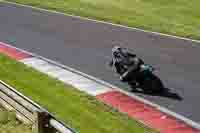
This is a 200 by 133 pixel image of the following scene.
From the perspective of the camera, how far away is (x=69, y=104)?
49.9 feet

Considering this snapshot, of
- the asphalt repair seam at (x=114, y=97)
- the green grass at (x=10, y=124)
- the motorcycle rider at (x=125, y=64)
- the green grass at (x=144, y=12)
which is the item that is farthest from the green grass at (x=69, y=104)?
the green grass at (x=144, y=12)

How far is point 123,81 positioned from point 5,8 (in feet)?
66.8

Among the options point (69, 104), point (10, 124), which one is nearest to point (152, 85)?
point (69, 104)

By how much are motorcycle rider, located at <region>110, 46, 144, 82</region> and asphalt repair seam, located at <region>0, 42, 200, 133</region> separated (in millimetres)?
675

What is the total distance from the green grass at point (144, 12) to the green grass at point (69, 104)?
9286 millimetres

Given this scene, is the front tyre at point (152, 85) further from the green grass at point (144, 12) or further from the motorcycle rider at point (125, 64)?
the green grass at point (144, 12)

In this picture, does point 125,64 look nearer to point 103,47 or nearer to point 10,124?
point 10,124

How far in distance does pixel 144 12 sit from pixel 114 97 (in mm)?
15630

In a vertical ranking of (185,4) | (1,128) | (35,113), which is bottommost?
(1,128)

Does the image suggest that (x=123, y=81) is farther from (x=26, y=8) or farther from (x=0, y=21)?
(x=26, y=8)

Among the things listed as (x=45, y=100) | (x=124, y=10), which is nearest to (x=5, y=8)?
(x=124, y=10)

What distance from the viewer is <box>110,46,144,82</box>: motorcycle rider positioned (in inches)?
647

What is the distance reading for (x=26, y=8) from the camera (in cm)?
3438

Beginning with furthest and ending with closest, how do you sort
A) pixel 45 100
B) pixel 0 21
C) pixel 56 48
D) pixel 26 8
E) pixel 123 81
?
pixel 26 8, pixel 0 21, pixel 56 48, pixel 123 81, pixel 45 100
